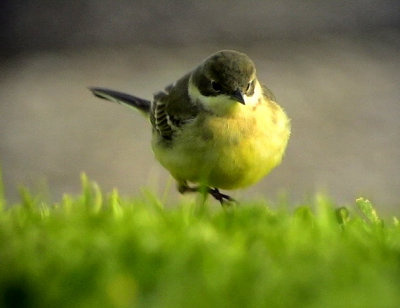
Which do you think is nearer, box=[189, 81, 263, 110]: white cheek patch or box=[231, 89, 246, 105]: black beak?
box=[231, 89, 246, 105]: black beak

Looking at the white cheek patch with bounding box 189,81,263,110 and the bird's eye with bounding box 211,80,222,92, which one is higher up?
the bird's eye with bounding box 211,80,222,92

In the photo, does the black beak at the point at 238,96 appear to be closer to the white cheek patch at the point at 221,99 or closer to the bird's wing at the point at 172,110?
the white cheek patch at the point at 221,99

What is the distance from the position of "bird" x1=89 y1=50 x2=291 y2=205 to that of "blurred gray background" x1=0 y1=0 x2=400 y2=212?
3081 mm

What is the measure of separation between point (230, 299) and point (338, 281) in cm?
40

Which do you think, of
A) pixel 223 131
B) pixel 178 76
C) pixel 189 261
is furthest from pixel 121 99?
pixel 189 261

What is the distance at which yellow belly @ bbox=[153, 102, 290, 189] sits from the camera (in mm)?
5852

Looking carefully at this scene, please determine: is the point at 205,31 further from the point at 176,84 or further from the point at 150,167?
the point at 176,84

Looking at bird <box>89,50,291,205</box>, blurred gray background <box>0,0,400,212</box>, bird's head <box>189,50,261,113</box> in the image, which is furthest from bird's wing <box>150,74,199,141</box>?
blurred gray background <box>0,0,400,212</box>

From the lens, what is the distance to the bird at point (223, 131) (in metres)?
5.87

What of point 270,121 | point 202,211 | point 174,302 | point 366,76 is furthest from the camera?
point 366,76

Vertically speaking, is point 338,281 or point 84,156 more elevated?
point 338,281

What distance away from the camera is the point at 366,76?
39.2 feet

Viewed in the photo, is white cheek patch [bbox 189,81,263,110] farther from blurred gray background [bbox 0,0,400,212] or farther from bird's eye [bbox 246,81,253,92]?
blurred gray background [bbox 0,0,400,212]

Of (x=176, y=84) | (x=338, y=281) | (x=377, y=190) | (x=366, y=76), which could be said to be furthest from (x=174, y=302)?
(x=366, y=76)
